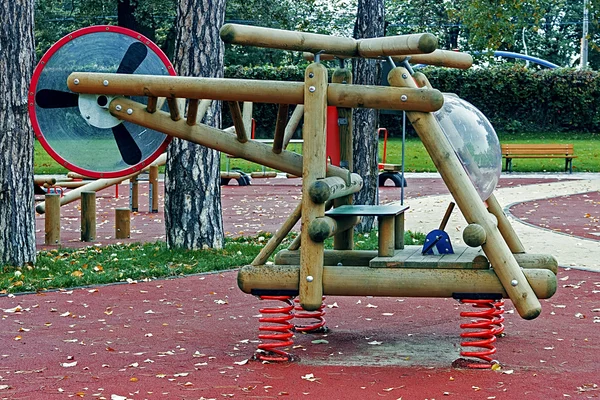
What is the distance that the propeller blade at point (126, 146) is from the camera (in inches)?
279

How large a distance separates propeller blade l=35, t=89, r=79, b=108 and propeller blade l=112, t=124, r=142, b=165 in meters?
0.37

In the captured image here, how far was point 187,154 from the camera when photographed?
1124 cm

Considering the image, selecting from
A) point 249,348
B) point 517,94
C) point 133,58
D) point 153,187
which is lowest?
point 249,348

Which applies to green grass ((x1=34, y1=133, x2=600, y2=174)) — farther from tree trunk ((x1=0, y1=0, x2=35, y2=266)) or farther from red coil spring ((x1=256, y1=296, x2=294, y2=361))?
red coil spring ((x1=256, y1=296, x2=294, y2=361))

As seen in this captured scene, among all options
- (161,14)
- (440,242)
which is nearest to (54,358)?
(440,242)

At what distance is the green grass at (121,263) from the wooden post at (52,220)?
2.44ft

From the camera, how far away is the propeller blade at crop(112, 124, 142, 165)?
7078 mm

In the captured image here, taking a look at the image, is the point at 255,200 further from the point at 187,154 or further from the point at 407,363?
the point at 407,363

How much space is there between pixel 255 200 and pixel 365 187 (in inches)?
235

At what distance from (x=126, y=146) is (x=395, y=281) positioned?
2.22m

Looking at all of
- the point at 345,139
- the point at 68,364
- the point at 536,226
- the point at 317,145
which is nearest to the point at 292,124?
the point at 345,139

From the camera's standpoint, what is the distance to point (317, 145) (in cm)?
639

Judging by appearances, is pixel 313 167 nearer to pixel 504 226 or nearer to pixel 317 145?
pixel 317 145

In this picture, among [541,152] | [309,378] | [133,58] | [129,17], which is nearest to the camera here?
[309,378]
